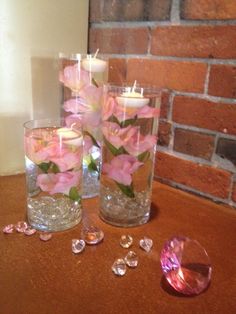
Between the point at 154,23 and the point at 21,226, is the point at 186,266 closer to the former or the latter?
the point at 21,226

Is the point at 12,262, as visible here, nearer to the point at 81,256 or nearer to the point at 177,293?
the point at 81,256

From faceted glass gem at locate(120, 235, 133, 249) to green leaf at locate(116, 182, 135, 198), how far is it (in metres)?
0.08

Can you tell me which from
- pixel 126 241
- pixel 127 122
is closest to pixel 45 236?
pixel 126 241

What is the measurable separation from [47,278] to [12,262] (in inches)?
2.5

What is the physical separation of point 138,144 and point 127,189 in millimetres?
85

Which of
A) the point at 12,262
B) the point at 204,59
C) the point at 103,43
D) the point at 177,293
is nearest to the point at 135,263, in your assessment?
the point at 177,293

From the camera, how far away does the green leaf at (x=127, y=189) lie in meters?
0.58

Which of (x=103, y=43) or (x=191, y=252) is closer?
(x=191, y=252)

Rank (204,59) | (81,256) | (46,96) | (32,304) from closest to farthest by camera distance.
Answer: (32,304) → (81,256) → (204,59) → (46,96)

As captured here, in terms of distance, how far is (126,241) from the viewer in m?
0.53

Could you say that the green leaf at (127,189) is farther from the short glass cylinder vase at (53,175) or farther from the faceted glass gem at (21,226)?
the faceted glass gem at (21,226)

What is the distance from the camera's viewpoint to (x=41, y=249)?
509 mm

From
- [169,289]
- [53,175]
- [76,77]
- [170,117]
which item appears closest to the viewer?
[169,289]

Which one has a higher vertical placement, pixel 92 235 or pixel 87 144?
pixel 87 144
